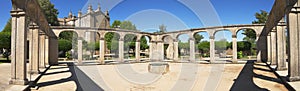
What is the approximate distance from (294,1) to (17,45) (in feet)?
33.9

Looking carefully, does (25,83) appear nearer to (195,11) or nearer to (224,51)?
(195,11)

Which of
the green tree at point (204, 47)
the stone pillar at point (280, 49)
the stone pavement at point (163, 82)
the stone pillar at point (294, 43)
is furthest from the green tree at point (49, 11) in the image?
the stone pillar at point (294, 43)

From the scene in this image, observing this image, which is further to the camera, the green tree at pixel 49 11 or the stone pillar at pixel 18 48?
the green tree at pixel 49 11

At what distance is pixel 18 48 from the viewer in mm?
7316

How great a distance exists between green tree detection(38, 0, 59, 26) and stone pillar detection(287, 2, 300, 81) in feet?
127

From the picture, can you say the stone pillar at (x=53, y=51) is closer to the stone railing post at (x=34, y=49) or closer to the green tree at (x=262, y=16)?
the stone railing post at (x=34, y=49)

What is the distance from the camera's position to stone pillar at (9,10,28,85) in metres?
7.22

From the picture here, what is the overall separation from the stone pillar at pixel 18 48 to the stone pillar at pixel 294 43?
1019 centimetres

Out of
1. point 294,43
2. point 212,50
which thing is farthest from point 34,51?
point 212,50

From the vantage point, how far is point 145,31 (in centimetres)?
2495

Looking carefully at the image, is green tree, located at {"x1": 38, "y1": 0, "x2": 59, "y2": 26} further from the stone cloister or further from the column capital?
the column capital

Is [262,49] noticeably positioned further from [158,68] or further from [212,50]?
[158,68]

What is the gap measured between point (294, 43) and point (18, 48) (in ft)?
34.7

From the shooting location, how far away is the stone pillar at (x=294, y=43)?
25.5 ft
